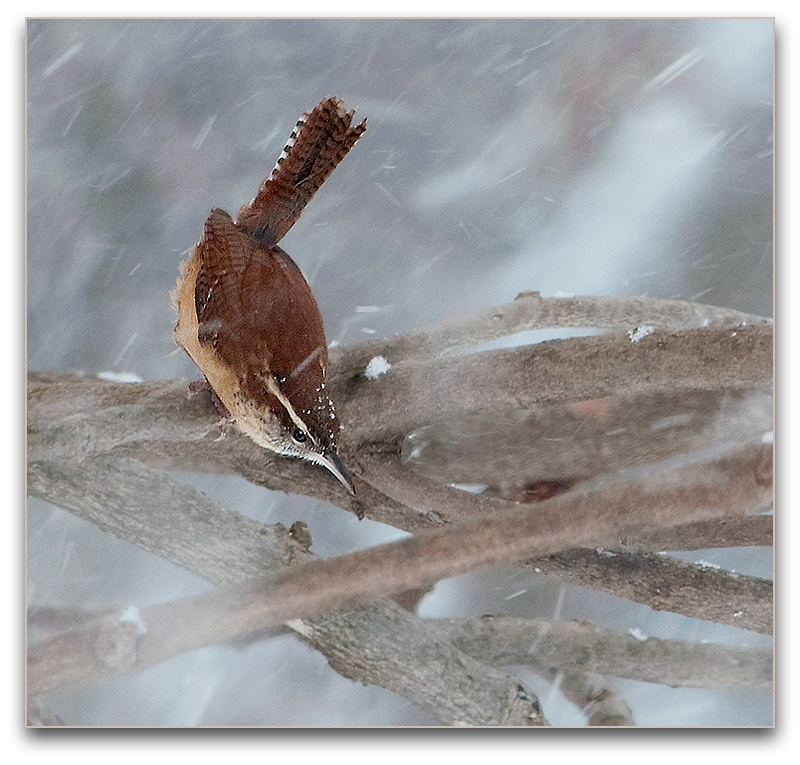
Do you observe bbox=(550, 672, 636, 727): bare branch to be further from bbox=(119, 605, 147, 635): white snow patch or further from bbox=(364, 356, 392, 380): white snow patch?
bbox=(119, 605, 147, 635): white snow patch

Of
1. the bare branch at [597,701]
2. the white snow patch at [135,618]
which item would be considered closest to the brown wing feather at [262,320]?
the white snow patch at [135,618]

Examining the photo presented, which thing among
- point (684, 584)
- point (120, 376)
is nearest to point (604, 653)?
point (684, 584)

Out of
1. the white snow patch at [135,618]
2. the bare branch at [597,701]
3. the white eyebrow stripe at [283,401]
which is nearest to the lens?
the white eyebrow stripe at [283,401]

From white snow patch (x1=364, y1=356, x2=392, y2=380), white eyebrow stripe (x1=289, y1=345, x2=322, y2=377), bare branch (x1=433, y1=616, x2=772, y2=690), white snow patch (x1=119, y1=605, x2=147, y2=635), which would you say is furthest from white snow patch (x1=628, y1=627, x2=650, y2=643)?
white snow patch (x1=119, y1=605, x2=147, y2=635)

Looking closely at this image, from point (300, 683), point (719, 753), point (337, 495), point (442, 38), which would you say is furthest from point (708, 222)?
point (300, 683)

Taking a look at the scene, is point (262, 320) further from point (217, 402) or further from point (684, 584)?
point (684, 584)

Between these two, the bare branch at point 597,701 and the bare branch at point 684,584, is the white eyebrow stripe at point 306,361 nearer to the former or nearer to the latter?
the bare branch at point 684,584

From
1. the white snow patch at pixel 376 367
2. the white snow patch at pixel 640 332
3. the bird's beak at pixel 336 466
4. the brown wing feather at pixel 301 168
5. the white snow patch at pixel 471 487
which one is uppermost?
the brown wing feather at pixel 301 168
